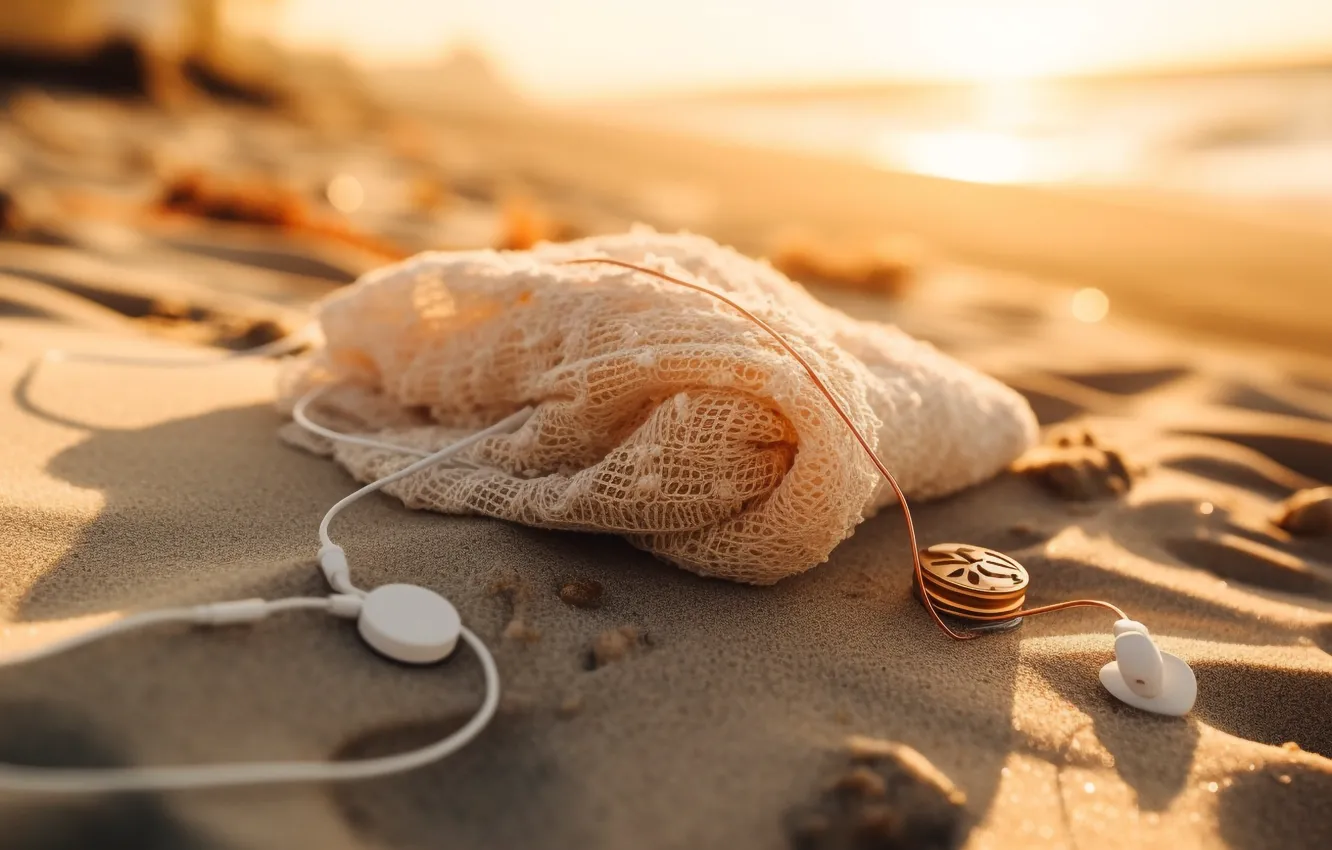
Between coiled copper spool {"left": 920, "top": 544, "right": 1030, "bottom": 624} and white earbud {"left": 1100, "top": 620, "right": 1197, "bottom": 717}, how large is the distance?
0.68ft

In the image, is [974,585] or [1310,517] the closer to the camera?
[974,585]

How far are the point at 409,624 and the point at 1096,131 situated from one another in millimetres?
13594

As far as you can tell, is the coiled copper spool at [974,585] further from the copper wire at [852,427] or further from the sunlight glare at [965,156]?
the sunlight glare at [965,156]

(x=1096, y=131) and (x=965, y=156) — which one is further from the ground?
(x=1096, y=131)

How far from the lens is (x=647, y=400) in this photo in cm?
172

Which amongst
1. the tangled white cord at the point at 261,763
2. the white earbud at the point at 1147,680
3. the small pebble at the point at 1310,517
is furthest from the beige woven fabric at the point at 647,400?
the small pebble at the point at 1310,517

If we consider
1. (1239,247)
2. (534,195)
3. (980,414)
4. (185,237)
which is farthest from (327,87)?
(980,414)

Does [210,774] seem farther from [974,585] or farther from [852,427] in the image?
[974,585]

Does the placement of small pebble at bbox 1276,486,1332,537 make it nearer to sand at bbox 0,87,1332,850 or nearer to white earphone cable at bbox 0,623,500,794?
sand at bbox 0,87,1332,850

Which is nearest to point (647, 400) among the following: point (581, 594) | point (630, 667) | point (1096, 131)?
point (581, 594)

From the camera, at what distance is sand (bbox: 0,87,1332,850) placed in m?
1.17

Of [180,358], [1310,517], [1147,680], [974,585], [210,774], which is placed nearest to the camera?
[210,774]

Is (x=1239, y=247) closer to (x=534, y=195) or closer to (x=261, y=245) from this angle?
(x=534, y=195)

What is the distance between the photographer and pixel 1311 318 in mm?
4934
